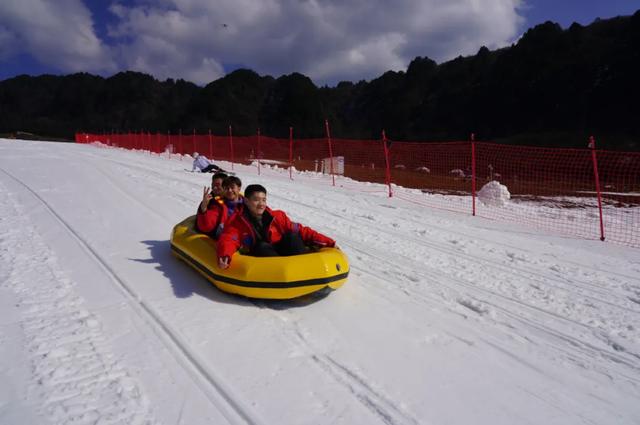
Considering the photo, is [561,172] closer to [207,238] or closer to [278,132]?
[207,238]

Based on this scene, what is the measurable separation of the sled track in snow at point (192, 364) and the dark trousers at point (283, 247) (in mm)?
1017

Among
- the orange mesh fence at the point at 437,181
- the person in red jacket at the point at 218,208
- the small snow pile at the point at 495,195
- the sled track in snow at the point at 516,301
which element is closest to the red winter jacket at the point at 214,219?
the person in red jacket at the point at 218,208

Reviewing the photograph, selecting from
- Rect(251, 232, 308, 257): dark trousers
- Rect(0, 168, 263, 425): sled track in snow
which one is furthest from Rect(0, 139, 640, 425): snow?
Rect(251, 232, 308, 257): dark trousers

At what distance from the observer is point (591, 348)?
3.13 meters

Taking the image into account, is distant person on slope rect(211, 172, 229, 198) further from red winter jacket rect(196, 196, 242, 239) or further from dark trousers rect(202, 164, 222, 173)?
dark trousers rect(202, 164, 222, 173)

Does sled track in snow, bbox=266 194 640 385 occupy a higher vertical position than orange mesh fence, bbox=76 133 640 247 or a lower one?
lower

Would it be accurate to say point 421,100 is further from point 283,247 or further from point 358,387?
point 358,387

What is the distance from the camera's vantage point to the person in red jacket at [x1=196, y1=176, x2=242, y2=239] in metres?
4.55

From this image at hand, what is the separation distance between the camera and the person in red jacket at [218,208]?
4.55 metres

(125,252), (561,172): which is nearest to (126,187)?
(125,252)

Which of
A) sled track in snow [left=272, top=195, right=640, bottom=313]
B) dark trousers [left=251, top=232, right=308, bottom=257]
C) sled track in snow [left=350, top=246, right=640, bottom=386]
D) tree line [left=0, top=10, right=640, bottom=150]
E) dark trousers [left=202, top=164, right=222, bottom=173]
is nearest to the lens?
sled track in snow [left=350, top=246, right=640, bottom=386]

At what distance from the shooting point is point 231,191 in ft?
15.7

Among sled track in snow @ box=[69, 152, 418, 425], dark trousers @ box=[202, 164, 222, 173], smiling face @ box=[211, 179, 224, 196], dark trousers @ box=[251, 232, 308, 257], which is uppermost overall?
dark trousers @ box=[202, 164, 222, 173]

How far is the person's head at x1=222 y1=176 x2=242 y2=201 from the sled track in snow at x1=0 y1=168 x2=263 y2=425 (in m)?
1.42
